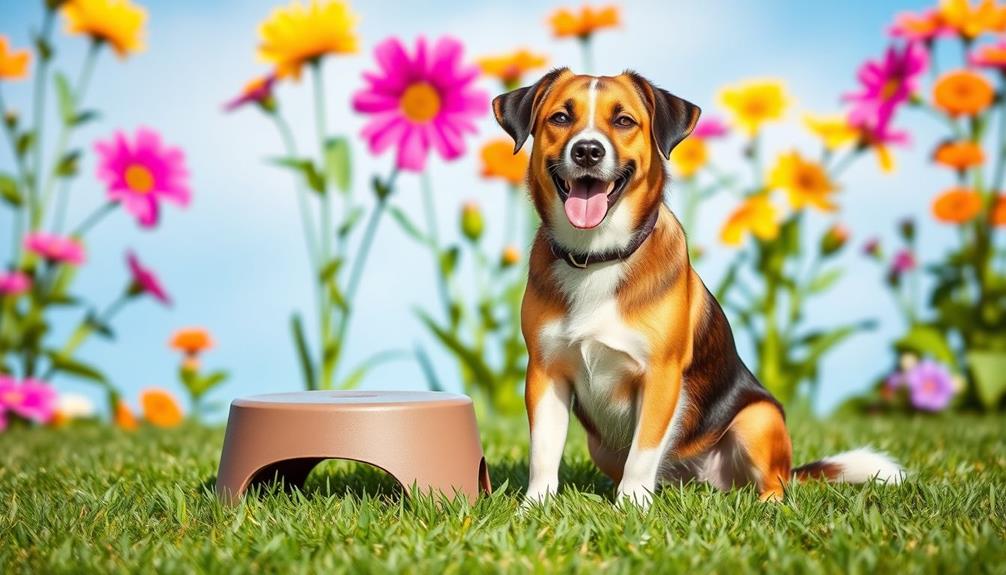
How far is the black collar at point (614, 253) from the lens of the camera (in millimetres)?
3010

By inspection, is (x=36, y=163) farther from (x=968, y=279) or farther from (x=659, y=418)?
(x=968, y=279)

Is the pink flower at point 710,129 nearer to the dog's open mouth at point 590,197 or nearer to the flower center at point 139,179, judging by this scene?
the flower center at point 139,179

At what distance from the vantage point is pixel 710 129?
273 inches

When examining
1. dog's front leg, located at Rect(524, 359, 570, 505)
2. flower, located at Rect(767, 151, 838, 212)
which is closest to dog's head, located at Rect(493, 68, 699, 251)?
dog's front leg, located at Rect(524, 359, 570, 505)

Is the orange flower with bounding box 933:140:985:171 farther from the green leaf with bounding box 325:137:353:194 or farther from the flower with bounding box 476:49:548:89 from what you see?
the green leaf with bounding box 325:137:353:194

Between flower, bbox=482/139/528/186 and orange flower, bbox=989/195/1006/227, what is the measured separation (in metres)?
3.35

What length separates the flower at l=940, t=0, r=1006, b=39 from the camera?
680cm

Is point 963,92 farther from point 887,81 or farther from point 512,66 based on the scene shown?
point 512,66

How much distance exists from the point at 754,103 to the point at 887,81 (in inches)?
A: 32.8

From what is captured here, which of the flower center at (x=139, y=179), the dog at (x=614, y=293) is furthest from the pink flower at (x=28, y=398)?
the dog at (x=614, y=293)

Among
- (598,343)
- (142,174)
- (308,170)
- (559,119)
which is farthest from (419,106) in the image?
(598,343)

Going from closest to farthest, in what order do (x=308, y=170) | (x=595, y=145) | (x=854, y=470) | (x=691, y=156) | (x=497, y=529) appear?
(x=497, y=529) → (x=595, y=145) → (x=854, y=470) → (x=308, y=170) → (x=691, y=156)

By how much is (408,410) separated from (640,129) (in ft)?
3.55

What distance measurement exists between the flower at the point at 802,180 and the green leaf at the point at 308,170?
291 centimetres
